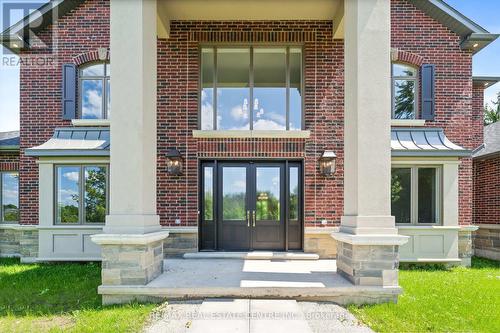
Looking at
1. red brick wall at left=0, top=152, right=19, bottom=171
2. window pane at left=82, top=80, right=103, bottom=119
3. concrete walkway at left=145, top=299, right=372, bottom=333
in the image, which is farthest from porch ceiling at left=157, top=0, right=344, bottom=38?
concrete walkway at left=145, top=299, right=372, bottom=333

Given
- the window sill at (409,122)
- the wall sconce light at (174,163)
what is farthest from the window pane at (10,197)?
the window sill at (409,122)

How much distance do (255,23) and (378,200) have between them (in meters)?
5.26

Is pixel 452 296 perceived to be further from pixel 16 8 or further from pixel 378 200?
pixel 16 8

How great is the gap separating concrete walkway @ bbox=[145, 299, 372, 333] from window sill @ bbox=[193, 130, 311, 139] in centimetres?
403

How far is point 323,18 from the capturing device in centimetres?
844

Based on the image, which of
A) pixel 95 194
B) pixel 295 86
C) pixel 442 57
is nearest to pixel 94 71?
pixel 95 194

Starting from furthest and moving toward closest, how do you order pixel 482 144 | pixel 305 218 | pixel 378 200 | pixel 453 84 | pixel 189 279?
pixel 482 144
pixel 453 84
pixel 305 218
pixel 189 279
pixel 378 200

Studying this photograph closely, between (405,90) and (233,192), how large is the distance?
5115mm

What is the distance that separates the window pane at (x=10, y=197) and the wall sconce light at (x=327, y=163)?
854 cm

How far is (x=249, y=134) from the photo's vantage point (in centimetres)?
840

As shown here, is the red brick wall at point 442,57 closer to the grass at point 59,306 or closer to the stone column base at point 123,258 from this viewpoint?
the stone column base at point 123,258

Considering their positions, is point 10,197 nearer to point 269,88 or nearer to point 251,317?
point 269,88

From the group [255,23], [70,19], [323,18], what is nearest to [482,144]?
[323,18]

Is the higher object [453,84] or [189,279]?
[453,84]
